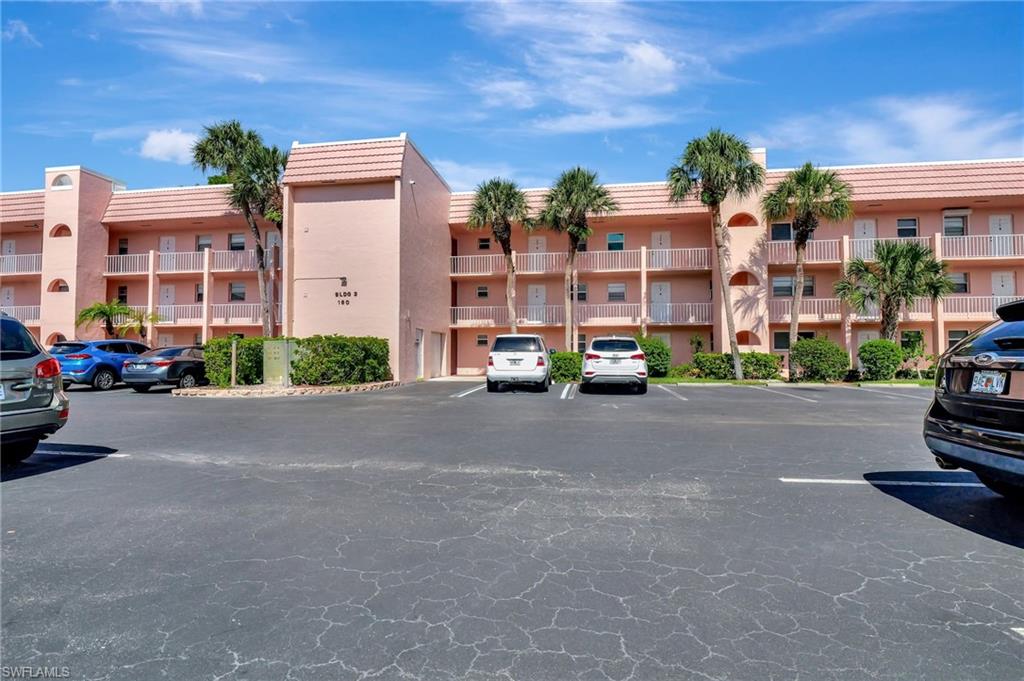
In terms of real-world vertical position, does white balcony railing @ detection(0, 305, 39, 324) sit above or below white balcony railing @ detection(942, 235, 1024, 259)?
below

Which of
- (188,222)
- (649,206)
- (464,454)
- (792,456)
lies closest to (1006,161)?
(649,206)

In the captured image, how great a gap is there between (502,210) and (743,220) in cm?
1148

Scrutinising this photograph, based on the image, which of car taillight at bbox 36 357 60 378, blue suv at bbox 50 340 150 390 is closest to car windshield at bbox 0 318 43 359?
car taillight at bbox 36 357 60 378

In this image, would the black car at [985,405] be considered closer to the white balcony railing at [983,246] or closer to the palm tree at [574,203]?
the palm tree at [574,203]

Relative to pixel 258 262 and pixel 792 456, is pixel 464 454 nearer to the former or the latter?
pixel 792 456

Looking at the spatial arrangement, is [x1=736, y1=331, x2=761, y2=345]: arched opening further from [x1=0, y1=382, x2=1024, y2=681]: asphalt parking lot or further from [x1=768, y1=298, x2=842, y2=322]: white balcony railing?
[x1=0, y1=382, x2=1024, y2=681]: asphalt parking lot

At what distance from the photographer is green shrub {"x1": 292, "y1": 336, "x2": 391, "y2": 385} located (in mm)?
18500

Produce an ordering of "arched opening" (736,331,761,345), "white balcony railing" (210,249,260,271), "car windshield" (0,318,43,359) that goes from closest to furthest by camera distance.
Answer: "car windshield" (0,318,43,359), "arched opening" (736,331,761,345), "white balcony railing" (210,249,260,271)

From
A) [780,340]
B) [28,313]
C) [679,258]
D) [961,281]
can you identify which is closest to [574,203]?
[679,258]

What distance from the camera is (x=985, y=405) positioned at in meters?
4.31

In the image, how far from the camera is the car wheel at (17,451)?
665 cm

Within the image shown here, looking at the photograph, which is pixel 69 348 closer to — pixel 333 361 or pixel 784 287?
pixel 333 361

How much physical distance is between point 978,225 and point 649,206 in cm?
1558

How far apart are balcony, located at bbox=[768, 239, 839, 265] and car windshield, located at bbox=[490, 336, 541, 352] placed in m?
15.4
